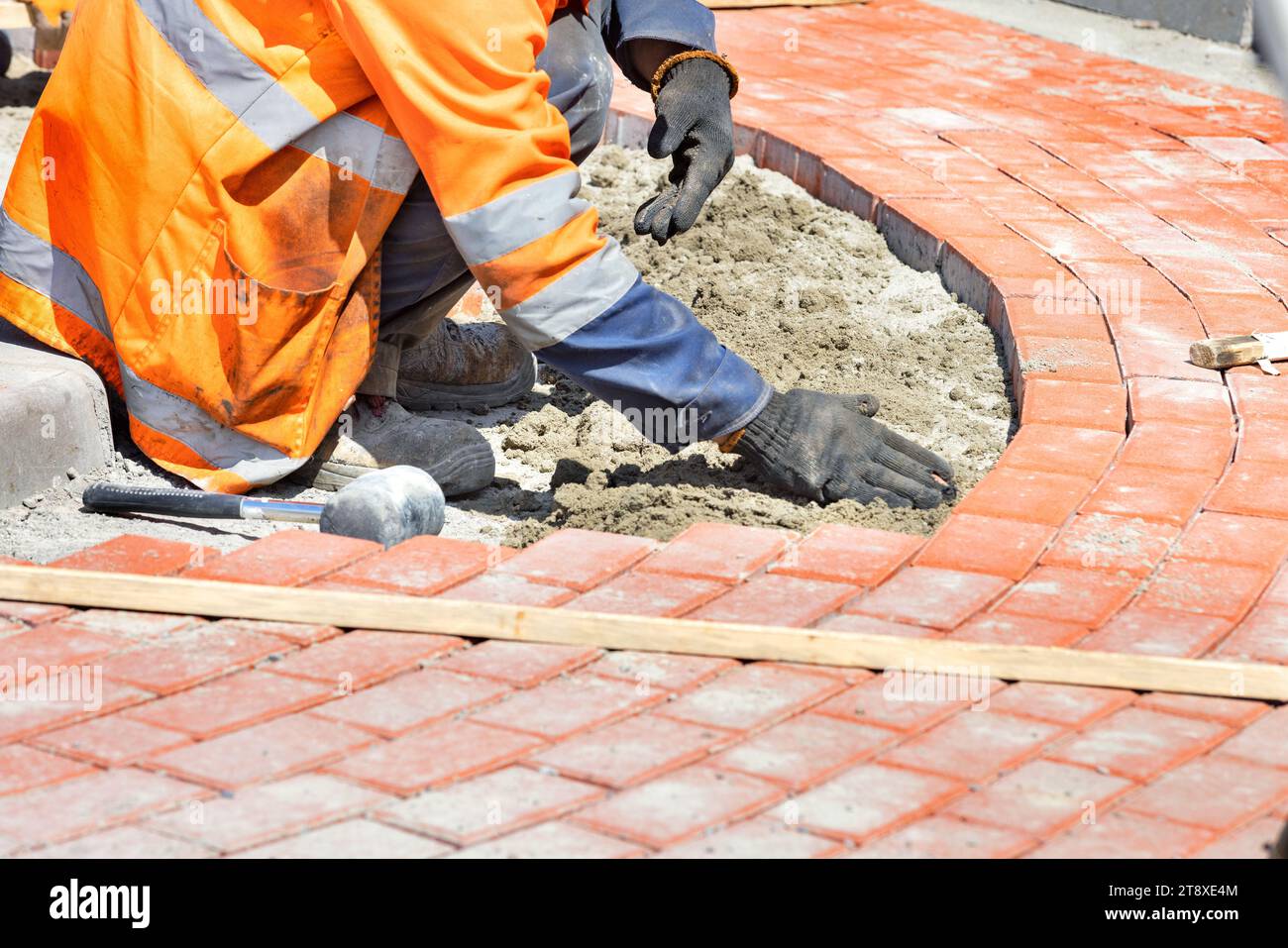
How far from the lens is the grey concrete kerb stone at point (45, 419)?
3.07 meters

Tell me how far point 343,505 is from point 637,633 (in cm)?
80

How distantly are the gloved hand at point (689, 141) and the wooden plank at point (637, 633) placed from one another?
3.57ft

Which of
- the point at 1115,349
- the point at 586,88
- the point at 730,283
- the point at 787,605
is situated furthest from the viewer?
the point at 730,283

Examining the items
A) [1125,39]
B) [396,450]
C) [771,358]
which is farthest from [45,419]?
[1125,39]

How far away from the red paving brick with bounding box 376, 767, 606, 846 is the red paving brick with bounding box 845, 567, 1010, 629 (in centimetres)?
67

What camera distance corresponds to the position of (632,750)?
2.07m

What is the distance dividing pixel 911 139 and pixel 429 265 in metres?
2.28

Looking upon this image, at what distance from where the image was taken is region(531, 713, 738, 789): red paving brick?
2.01 m

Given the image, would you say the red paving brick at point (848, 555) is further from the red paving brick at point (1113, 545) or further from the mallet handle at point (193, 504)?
the mallet handle at point (193, 504)

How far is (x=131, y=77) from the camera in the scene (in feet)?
9.94

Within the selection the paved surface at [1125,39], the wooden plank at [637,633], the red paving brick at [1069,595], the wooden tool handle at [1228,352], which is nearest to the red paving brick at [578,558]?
the wooden plank at [637,633]

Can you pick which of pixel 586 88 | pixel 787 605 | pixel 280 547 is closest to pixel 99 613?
pixel 280 547

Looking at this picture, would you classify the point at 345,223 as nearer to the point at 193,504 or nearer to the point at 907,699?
the point at 193,504
